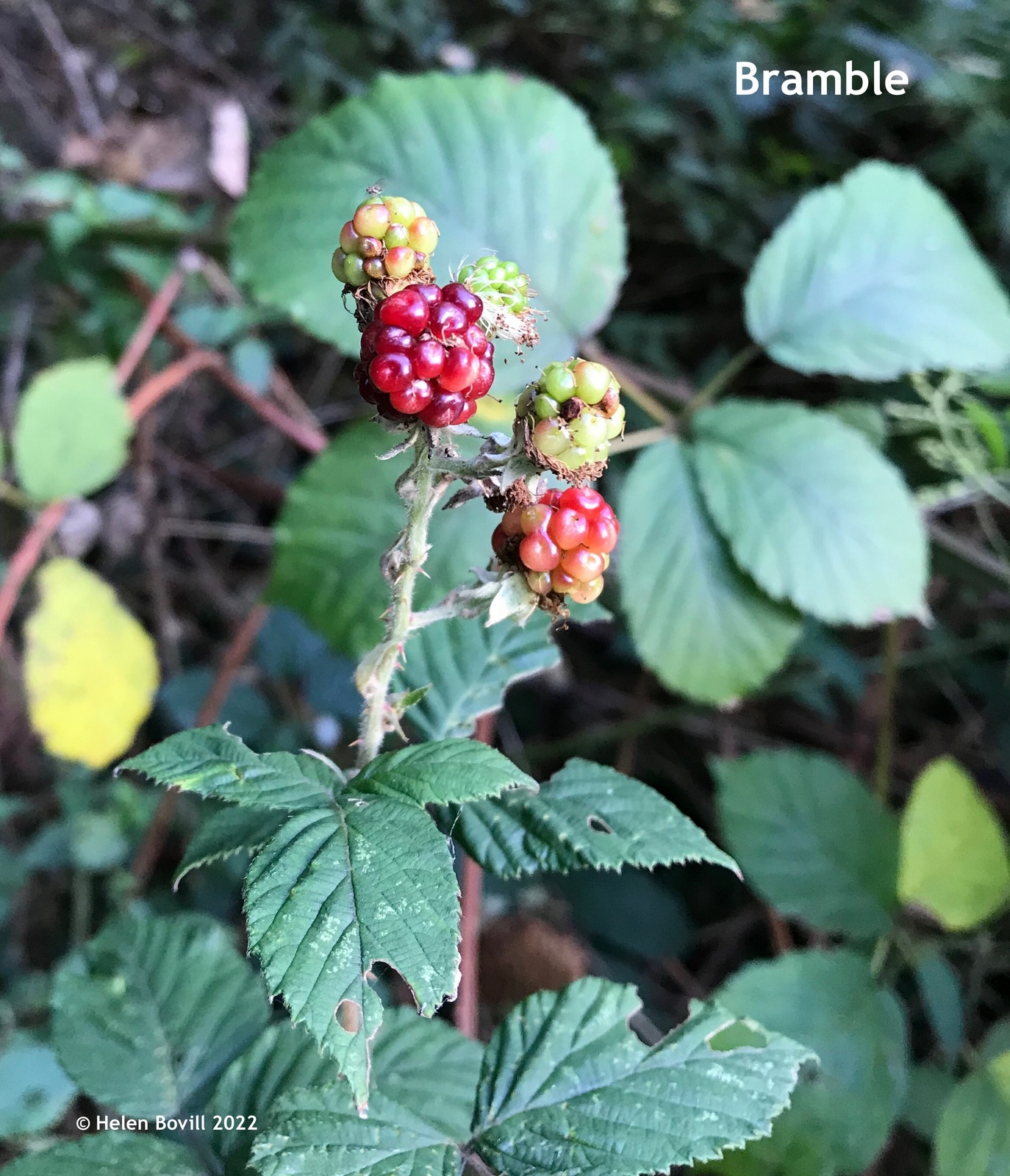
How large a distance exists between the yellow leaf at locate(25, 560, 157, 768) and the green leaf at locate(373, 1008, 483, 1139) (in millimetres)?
872

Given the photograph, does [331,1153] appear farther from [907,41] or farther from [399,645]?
[907,41]

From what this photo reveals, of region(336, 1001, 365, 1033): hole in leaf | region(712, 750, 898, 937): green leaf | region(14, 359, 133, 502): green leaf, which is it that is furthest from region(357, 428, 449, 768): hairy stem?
region(14, 359, 133, 502): green leaf

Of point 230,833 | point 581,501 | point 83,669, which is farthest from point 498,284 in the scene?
point 83,669

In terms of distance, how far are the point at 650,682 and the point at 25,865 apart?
1.27 m

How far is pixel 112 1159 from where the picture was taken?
0.68 meters

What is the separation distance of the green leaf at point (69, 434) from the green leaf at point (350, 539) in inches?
16.7

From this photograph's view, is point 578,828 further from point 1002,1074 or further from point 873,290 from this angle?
point 873,290

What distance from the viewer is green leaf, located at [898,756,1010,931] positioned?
4.37ft

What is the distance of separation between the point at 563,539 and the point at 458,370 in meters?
0.13

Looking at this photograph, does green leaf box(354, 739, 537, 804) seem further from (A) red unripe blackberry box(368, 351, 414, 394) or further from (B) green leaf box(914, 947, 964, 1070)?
(B) green leaf box(914, 947, 964, 1070)

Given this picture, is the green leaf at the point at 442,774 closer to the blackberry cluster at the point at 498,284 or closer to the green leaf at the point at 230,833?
the green leaf at the point at 230,833

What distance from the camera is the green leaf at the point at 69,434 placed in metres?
1.42

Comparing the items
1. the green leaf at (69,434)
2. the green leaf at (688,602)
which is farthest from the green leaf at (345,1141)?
the green leaf at (69,434)

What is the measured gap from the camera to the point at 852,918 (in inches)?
51.7
